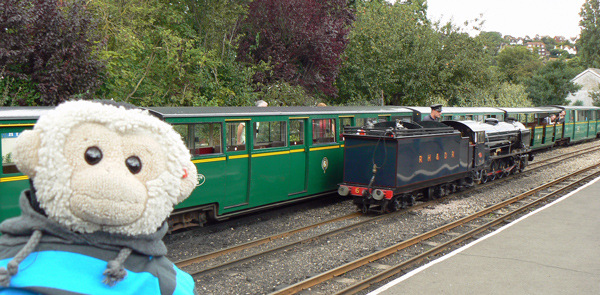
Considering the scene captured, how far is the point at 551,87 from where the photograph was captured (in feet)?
151

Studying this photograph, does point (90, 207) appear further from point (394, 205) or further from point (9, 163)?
point (394, 205)

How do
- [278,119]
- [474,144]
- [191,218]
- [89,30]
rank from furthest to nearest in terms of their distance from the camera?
[474,144]
[89,30]
[278,119]
[191,218]

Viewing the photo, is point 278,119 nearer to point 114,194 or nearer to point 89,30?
point 89,30

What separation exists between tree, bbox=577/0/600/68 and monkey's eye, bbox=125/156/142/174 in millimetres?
84457

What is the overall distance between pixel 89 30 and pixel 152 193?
1145 centimetres

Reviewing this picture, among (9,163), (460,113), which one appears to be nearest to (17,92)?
(9,163)

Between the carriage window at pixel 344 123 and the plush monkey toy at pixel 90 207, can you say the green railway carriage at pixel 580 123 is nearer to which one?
the carriage window at pixel 344 123

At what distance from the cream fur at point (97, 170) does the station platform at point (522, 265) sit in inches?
180

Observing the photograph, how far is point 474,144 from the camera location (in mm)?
13875

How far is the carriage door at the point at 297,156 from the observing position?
1084cm

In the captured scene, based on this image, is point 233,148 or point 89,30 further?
point 89,30

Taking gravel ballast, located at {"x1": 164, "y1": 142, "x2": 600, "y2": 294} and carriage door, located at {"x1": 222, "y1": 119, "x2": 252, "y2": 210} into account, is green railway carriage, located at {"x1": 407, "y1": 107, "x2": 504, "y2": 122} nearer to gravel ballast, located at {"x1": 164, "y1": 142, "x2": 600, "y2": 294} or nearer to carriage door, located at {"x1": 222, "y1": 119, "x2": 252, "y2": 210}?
gravel ballast, located at {"x1": 164, "y1": 142, "x2": 600, "y2": 294}

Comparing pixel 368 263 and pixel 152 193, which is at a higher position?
pixel 152 193

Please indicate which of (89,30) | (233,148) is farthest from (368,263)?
(89,30)
